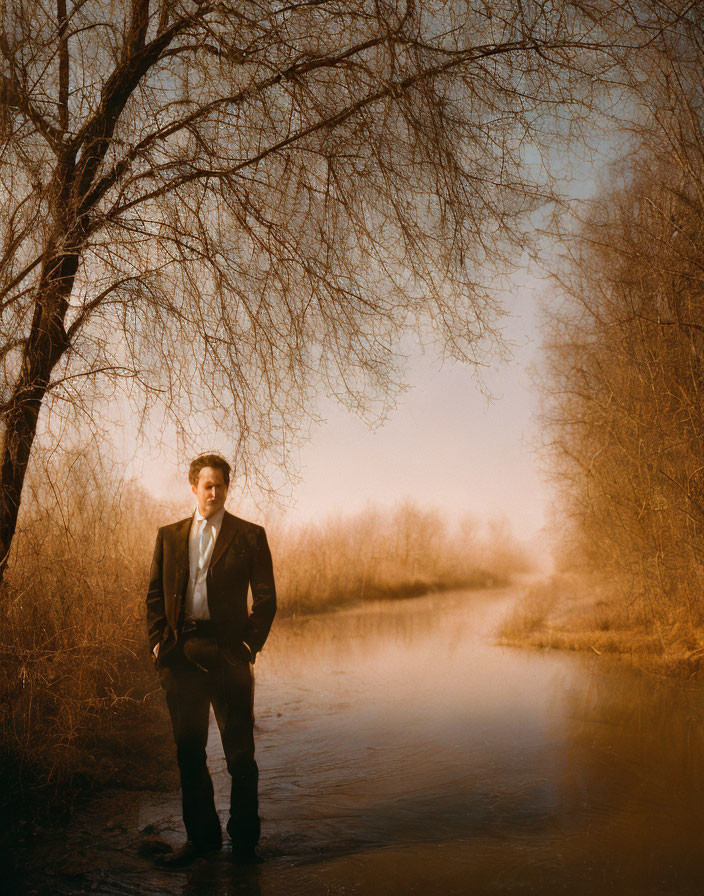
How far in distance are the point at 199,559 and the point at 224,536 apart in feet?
0.55

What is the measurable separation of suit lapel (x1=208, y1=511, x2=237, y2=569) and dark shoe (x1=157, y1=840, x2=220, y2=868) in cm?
142

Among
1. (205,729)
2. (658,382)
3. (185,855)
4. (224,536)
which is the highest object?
(658,382)

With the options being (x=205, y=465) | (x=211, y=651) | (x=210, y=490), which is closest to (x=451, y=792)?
(x=211, y=651)

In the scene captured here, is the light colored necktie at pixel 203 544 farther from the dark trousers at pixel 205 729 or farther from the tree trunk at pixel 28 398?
the tree trunk at pixel 28 398

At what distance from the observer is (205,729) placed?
148 inches

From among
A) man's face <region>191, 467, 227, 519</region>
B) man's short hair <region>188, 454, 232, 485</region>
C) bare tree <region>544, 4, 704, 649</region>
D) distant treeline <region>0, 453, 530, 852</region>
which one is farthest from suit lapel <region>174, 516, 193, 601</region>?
bare tree <region>544, 4, 704, 649</region>

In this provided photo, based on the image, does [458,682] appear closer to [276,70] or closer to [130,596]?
[130,596]

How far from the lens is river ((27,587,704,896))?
3.65 meters

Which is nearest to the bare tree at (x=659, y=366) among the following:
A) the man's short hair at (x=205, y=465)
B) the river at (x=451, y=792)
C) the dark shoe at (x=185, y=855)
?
the river at (x=451, y=792)

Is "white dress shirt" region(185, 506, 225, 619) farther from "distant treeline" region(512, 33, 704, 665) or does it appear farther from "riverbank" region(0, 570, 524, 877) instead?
"distant treeline" region(512, 33, 704, 665)

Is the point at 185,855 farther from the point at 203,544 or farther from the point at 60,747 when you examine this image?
the point at 203,544

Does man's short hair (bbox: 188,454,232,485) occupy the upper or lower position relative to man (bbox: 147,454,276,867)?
upper

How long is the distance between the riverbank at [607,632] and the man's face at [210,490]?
757 centimetres

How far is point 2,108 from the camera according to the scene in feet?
14.8
